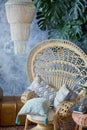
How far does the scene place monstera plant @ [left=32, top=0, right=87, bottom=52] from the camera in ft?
12.3

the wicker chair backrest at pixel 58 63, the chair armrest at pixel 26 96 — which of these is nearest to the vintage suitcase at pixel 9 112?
the chair armrest at pixel 26 96

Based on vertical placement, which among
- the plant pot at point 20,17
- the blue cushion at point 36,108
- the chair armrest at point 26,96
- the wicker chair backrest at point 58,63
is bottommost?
the blue cushion at point 36,108

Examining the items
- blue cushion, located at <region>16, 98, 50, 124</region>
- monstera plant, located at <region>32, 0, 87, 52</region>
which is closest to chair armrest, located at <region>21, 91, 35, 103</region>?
blue cushion, located at <region>16, 98, 50, 124</region>

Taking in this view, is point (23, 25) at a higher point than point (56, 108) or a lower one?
higher

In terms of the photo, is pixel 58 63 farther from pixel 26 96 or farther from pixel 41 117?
pixel 41 117

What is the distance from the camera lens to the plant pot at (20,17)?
3.65 meters

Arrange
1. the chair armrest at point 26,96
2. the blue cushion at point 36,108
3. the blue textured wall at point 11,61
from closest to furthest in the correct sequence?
the blue cushion at point 36,108
the chair armrest at point 26,96
the blue textured wall at point 11,61

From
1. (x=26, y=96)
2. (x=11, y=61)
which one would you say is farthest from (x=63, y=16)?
(x=26, y=96)

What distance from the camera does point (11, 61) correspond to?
4332 millimetres

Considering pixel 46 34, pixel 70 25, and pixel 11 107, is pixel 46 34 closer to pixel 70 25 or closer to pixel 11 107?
pixel 70 25

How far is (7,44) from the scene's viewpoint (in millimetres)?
4281

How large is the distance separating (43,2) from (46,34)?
686 mm

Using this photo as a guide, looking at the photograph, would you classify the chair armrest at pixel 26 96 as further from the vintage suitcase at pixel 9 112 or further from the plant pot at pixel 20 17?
the plant pot at pixel 20 17

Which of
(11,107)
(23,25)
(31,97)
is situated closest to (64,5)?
(23,25)
